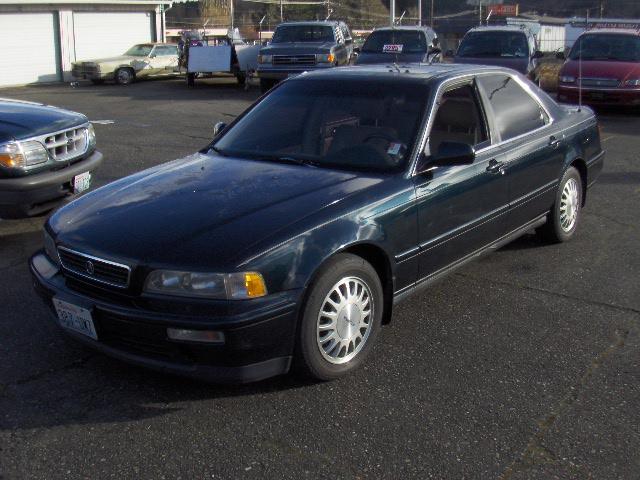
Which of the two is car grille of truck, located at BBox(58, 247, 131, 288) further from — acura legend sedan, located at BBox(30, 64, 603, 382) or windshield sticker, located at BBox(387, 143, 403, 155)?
windshield sticker, located at BBox(387, 143, 403, 155)

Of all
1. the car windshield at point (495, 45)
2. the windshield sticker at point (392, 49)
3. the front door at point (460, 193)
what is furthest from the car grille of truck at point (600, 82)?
the front door at point (460, 193)

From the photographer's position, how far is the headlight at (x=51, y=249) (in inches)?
159

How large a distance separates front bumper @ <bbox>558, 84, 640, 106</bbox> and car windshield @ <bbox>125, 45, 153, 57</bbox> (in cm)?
1560

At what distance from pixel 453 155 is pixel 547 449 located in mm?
1793

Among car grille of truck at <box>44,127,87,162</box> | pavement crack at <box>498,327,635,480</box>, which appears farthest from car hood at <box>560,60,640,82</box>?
pavement crack at <box>498,327,635,480</box>

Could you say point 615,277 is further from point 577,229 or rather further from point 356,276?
point 356,276

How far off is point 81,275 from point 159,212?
516 millimetres

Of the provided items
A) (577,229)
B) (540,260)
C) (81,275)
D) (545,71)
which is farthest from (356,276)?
(545,71)

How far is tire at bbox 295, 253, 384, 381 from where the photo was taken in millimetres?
3709

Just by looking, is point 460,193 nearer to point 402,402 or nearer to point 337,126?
point 337,126

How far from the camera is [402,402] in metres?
3.76

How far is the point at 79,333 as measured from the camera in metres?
3.82

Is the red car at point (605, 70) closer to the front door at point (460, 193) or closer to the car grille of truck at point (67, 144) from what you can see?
the front door at point (460, 193)

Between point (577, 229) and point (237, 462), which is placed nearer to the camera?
point (237, 462)
